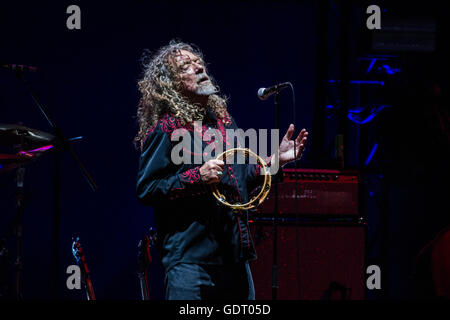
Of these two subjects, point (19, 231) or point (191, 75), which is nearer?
point (191, 75)

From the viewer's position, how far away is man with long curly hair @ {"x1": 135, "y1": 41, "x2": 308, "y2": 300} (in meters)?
2.45

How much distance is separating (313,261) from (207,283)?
1783mm

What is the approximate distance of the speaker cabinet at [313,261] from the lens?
4004 mm

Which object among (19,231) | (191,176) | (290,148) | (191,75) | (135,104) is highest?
(135,104)

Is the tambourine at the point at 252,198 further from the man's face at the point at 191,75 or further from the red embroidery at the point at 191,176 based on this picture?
the man's face at the point at 191,75

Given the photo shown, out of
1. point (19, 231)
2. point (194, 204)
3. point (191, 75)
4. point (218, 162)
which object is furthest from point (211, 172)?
point (19, 231)

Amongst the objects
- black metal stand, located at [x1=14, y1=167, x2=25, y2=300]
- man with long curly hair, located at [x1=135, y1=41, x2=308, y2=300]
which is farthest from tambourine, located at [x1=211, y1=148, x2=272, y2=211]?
black metal stand, located at [x1=14, y1=167, x2=25, y2=300]

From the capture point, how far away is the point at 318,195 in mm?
4145

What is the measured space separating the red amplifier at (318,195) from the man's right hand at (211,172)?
5.59 feet

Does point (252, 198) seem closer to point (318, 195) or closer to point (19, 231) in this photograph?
point (318, 195)

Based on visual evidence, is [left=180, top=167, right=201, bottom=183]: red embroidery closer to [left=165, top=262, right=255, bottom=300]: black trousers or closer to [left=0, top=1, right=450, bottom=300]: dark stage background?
[left=165, top=262, right=255, bottom=300]: black trousers

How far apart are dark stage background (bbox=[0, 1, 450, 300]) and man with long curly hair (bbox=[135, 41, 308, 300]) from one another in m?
2.44
